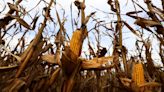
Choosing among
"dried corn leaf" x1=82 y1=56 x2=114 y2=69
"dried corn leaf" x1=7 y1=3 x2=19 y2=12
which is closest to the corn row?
"dried corn leaf" x1=82 y1=56 x2=114 y2=69

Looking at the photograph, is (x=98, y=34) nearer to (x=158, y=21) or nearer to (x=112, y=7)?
(x=112, y=7)

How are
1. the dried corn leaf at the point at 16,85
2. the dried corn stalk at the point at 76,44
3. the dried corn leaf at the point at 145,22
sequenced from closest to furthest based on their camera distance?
the dried corn stalk at the point at 76,44
the dried corn leaf at the point at 16,85
the dried corn leaf at the point at 145,22

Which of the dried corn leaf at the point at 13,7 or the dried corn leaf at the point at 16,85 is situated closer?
the dried corn leaf at the point at 16,85

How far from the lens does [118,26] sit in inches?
106

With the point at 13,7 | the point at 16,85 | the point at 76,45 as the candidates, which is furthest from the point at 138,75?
the point at 13,7

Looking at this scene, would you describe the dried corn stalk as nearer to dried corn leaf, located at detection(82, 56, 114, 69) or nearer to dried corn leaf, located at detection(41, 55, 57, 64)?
dried corn leaf, located at detection(82, 56, 114, 69)

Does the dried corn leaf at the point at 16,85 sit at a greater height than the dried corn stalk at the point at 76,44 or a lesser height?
lesser

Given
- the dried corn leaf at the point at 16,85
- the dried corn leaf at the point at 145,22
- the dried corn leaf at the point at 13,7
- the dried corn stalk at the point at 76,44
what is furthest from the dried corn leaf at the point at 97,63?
the dried corn leaf at the point at 13,7

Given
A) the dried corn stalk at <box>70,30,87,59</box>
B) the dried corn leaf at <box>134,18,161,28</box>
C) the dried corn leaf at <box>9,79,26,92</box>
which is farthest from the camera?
the dried corn leaf at <box>134,18,161,28</box>

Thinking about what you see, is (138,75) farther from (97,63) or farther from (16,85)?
(16,85)

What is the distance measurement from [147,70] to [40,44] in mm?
848

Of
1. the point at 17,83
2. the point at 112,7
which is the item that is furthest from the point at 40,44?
the point at 112,7

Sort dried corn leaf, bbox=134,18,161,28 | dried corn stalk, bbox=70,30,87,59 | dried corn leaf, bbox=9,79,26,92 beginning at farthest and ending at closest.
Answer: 1. dried corn leaf, bbox=134,18,161,28
2. dried corn leaf, bbox=9,79,26,92
3. dried corn stalk, bbox=70,30,87,59

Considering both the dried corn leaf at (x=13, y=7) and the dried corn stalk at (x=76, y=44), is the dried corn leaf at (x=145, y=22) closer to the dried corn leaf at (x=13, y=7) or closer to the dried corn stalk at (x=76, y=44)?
the dried corn stalk at (x=76, y=44)
